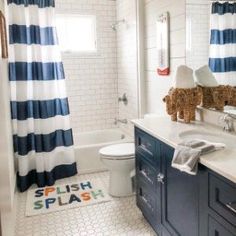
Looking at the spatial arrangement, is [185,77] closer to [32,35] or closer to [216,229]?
[216,229]

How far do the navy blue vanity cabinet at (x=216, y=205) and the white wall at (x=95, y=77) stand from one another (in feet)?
9.03

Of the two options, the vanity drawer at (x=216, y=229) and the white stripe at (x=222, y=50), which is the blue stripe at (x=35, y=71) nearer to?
the white stripe at (x=222, y=50)

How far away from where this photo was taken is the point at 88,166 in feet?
11.5

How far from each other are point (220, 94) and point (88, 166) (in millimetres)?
1955

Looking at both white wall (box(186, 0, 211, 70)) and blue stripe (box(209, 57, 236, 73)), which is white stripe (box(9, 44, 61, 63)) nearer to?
white wall (box(186, 0, 211, 70))

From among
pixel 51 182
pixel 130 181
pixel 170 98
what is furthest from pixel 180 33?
Answer: pixel 51 182

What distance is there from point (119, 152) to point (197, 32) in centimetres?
130

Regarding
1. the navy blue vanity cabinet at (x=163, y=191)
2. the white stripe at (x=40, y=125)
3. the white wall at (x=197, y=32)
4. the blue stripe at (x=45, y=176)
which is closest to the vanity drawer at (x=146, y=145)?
the navy blue vanity cabinet at (x=163, y=191)

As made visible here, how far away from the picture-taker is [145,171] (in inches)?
86.8

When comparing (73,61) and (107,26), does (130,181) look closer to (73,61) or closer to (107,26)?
(73,61)

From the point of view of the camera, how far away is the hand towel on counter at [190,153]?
142 cm

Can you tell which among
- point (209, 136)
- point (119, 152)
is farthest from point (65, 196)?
point (209, 136)

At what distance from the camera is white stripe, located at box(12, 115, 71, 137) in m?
3.04

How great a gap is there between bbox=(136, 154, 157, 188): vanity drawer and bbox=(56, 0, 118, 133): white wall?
180 cm
